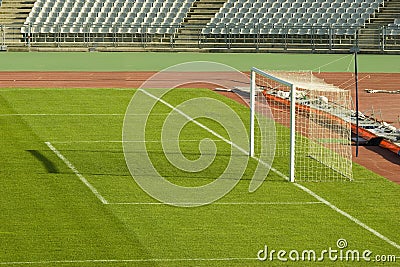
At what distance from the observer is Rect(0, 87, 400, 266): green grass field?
1252cm

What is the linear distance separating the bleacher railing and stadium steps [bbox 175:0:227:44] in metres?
0.05

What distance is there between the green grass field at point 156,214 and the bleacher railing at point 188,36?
2716 cm

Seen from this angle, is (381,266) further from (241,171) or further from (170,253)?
(241,171)

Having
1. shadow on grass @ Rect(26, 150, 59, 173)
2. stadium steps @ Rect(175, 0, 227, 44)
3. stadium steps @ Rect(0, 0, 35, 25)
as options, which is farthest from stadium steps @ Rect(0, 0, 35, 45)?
shadow on grass @ Rect(26, 150, 59, 173)

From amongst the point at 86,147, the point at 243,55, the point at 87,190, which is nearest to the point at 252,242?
the point at 87,190

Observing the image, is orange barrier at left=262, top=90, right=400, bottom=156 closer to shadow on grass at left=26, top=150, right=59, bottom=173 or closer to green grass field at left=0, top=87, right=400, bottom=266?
green grass field at left=0, top=87, right=400, bottom=266


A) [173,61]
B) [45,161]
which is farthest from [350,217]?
[173,61]

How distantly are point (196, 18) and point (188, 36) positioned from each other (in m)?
1.90

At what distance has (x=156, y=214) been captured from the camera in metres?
14.7

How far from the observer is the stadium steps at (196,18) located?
50.1 m

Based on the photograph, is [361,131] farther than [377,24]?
No

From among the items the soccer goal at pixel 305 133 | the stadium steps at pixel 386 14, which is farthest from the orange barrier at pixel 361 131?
the stadium steps at pixel 386 14

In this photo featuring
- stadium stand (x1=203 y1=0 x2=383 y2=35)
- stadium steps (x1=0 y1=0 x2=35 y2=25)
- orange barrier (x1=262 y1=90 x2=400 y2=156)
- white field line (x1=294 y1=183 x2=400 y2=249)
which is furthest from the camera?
stadium steps (x1=0 y1=0 x2=35 y2=25)

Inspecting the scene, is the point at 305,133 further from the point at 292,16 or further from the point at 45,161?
the point at 292,16
